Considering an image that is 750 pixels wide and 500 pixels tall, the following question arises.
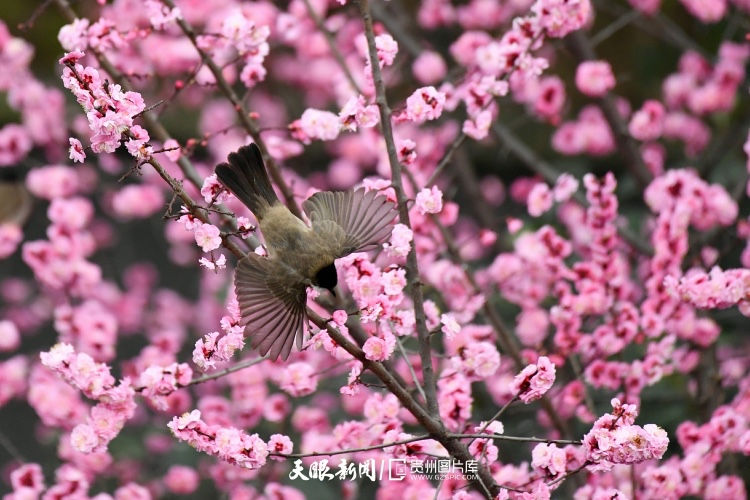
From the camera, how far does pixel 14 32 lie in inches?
166

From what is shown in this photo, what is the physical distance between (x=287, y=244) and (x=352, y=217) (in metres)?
0.14

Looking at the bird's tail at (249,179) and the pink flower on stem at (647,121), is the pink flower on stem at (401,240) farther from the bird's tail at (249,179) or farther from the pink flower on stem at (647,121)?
the pink flower on stem at (647,121)

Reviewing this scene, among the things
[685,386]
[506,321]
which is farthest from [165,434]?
[685,386]

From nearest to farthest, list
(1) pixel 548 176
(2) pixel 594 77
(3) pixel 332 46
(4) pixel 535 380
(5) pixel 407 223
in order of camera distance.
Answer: (4) pixel 535 380 → (5) pixel 407 223 → (3) pixel 332 46 → (2) pixel 594 77 → (1) pixel 548 176

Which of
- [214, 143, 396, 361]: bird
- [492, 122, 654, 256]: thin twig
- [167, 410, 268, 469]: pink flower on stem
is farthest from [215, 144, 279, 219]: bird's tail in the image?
[492, 122, 654, 256]: thin twig

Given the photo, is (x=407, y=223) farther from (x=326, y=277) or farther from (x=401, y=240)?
(x=326, y=277)

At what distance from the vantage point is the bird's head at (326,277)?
1.79 metres

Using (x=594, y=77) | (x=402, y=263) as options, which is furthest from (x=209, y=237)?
(x=594, y=77)

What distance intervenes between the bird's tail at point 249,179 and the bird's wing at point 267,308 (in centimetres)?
22

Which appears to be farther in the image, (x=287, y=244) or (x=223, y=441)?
(x=287, y=244)

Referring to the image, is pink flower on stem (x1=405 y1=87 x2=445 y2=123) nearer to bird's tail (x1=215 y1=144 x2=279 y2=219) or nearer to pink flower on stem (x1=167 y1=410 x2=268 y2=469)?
bird's tail (x1=215 y1=144 x2=279 y2=219)

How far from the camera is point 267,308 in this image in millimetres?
1628

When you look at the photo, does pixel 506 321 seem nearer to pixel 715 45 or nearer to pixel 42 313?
pixel 715 45

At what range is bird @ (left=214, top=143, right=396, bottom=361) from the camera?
1611 mm
